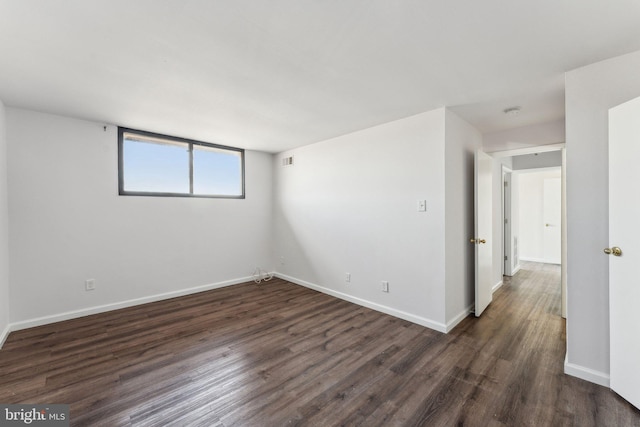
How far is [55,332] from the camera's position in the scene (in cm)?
274

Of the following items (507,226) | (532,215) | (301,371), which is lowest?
(301,371)

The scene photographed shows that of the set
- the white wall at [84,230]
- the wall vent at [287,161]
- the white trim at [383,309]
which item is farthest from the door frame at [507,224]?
the white wall at [84,230]

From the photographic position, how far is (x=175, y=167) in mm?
3949

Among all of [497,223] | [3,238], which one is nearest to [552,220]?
[497,223]

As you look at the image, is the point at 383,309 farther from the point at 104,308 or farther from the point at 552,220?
the point at 552,220

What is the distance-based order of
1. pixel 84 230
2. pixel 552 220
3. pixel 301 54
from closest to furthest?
pixel 301 54 < pixel 84 230 < pixel 552 220

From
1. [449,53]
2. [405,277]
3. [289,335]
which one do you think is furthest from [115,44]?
[405,277]

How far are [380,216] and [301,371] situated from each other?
198 centimetres

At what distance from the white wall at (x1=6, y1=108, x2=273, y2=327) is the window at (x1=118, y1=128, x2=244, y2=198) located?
0.13m

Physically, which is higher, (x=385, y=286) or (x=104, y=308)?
(x=385, y=286)

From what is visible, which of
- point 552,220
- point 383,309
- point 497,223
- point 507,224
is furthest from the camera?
point 552,220

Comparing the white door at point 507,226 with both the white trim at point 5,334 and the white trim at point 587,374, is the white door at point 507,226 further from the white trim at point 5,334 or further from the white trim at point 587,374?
the white trim at point 5,334

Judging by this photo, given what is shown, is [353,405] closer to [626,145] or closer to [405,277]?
[405,277]

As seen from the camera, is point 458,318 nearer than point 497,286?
Yes
